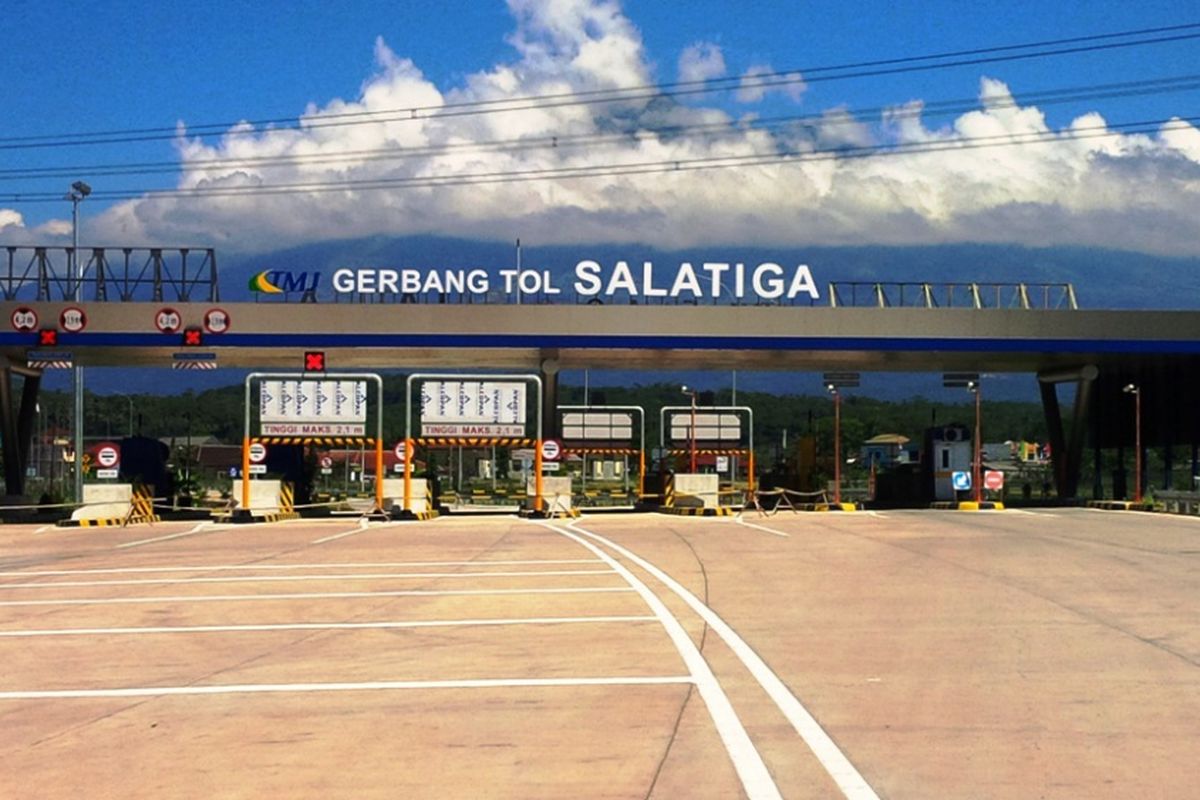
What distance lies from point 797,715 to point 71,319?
149ft

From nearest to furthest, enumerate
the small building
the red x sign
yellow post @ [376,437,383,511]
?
yellow post @ [376,437,383,511], the red x sign, the small building

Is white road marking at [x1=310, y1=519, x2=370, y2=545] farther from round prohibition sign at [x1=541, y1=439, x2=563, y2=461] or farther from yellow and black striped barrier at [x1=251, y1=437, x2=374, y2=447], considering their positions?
round prohibition sign at [x1=541, y1=439, x2=563, y2=461]

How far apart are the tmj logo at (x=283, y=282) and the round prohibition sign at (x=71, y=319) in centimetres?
650

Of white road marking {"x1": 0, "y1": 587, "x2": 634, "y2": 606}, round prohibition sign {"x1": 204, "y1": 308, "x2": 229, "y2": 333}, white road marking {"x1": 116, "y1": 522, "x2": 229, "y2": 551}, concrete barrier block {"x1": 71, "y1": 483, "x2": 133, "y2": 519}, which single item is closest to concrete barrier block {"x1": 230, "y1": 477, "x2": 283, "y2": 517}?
white road marking {"x1": 116, "y1": 522, "x2": 229, "y2": 551}

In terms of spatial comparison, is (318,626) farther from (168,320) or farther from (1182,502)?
(1182,502)

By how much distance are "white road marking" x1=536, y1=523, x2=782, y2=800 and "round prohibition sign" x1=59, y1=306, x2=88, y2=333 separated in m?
38.6

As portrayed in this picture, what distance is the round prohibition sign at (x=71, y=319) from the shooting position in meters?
50.0

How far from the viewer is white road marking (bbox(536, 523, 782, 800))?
8.09 m

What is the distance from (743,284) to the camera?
5456cm

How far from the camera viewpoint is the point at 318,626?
1599cm

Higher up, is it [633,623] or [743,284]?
[743,284]

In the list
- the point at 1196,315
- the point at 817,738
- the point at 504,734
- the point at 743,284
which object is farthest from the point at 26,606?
the point at 1196,315

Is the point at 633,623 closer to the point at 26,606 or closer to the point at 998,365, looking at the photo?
the point at 26,606

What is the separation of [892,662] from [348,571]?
1316 centimetres
